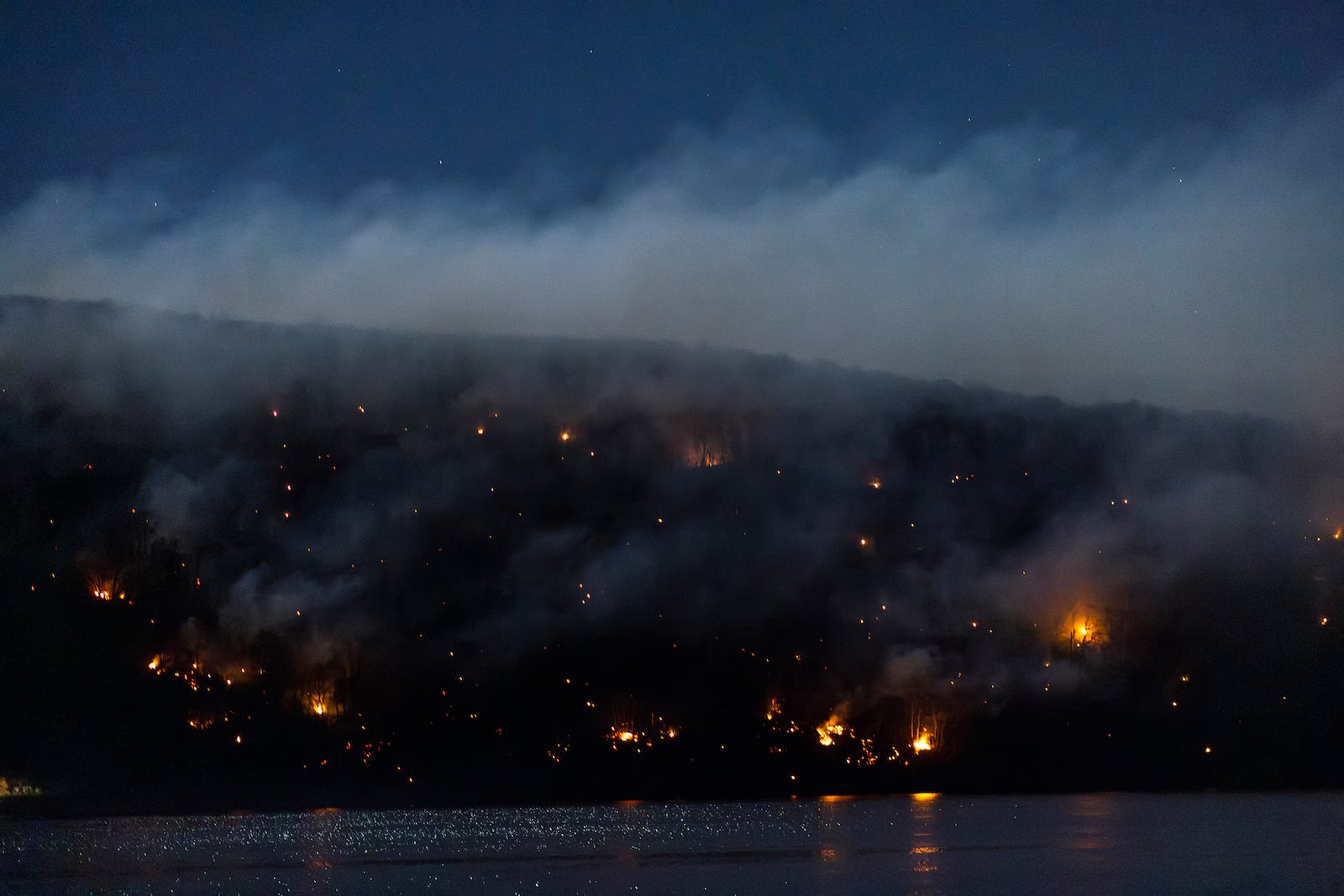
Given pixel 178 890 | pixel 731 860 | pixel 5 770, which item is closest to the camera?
pixel 178 890

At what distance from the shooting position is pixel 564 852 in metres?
94.3

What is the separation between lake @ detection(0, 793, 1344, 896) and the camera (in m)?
68.4

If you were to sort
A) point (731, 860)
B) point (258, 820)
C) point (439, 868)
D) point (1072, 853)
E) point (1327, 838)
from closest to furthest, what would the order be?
point (439, 868) < point (731, 860) < point (1072, 853) < point (1327, 838) < point (258, 820)

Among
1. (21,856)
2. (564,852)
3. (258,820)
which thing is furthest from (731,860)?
(258,820)

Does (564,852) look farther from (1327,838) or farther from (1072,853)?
(1327,838)

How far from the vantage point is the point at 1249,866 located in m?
80.1

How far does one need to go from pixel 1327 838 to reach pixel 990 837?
2745 centimetres

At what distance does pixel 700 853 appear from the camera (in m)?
93.1

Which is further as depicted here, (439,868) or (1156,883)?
(439,868)

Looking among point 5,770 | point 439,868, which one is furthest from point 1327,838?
point 5,770

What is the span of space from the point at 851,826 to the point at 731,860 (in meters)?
52.9

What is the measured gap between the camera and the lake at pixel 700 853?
6838 centimetres

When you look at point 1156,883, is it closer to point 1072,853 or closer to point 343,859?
point 1072,853

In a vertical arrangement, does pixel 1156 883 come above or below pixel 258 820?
above
